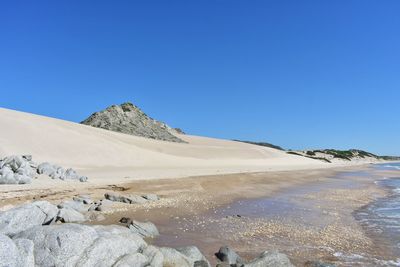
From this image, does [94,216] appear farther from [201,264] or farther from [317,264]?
[317,264]

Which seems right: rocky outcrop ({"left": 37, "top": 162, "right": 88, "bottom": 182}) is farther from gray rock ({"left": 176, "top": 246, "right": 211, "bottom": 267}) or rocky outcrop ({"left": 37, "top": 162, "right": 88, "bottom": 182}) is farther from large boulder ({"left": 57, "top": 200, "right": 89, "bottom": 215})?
gray rock ({"left": 176, "top": 246, "right": 211, "bottom": 267})

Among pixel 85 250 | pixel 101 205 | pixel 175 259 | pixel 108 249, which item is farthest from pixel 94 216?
pixel 85 250

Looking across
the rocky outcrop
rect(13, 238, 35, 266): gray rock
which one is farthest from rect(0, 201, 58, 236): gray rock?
the rocky outcrop

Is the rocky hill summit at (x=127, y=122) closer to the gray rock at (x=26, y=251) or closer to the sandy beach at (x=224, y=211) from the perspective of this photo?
the sandy beach at (x=224, y=211)

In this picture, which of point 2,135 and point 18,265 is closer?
point 18,265

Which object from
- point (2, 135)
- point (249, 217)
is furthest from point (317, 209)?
point (2, 135)

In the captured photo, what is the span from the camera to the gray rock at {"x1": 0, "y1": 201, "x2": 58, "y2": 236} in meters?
10.4

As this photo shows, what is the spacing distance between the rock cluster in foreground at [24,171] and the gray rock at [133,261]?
1667 centimetres

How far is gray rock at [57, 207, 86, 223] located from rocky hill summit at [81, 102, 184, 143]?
212 ft

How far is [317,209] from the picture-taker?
20.5 meters

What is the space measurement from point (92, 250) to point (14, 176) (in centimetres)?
1687

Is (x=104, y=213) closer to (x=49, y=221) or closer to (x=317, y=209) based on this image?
(x=49, y=221)

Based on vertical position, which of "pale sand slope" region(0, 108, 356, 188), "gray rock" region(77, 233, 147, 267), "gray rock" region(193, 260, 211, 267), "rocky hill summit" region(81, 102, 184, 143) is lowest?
"gray rock" region(193, 260, 211, 267)

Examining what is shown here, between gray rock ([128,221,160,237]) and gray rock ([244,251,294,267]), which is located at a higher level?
gray rock ([128,221,160,237])
